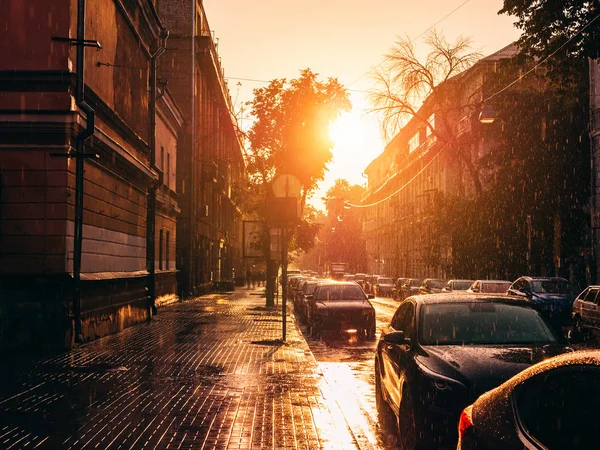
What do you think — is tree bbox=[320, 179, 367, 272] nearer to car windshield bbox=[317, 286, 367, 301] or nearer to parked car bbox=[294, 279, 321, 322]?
parked car bbox=[294, 279, 321, 322]

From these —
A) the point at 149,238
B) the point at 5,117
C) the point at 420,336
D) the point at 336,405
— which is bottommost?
the point at 336,405

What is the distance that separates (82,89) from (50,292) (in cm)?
428

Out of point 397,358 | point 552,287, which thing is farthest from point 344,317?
point 397,358

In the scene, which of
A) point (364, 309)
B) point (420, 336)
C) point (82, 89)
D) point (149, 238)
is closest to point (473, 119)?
point (149, 238)

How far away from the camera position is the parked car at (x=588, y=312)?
58.5 ft

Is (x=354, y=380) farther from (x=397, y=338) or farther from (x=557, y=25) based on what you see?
(x=557, y=25)

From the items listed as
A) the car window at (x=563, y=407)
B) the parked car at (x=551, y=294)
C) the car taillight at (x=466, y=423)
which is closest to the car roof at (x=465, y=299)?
the car taillight at (x=466, y=423)

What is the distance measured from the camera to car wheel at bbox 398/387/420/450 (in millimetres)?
6592

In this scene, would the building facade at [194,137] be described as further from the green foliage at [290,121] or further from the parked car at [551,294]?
the parked car at [551,294]

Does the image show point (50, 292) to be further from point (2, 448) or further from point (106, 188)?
point (2, 448)

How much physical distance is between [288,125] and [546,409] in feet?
120

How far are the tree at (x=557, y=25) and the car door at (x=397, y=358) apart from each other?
1155 cm

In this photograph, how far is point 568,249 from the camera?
35531mm

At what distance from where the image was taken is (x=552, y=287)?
997 inches
